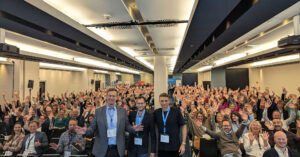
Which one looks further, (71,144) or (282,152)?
(71,144)

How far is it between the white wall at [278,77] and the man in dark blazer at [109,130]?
40.5 feet

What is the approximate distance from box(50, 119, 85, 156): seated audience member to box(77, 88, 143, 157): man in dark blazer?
913 millimetres

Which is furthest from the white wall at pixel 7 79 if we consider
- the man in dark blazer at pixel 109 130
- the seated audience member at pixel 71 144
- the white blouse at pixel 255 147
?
the white blouse at pixel 255 147

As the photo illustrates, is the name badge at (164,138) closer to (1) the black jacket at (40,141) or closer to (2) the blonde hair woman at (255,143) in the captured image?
(2) the blonde hair woman at (255,143)

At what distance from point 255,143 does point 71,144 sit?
3162mm

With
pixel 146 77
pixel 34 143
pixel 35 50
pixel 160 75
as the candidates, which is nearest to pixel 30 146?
pixel 34 143

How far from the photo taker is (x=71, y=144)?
336cm

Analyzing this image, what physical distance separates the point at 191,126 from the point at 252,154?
1331 millimetres

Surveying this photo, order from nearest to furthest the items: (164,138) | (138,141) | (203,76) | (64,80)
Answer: (164,138)
(138,141)
(64,80)
(203,76)

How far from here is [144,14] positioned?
3795 mm

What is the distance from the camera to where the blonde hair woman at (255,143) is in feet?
10.4

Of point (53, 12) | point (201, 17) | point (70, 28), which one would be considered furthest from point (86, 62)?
point (201, 17)

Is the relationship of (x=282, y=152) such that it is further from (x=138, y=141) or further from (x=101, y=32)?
(x=101, y=32)

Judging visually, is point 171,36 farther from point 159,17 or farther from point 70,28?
point 70,28
